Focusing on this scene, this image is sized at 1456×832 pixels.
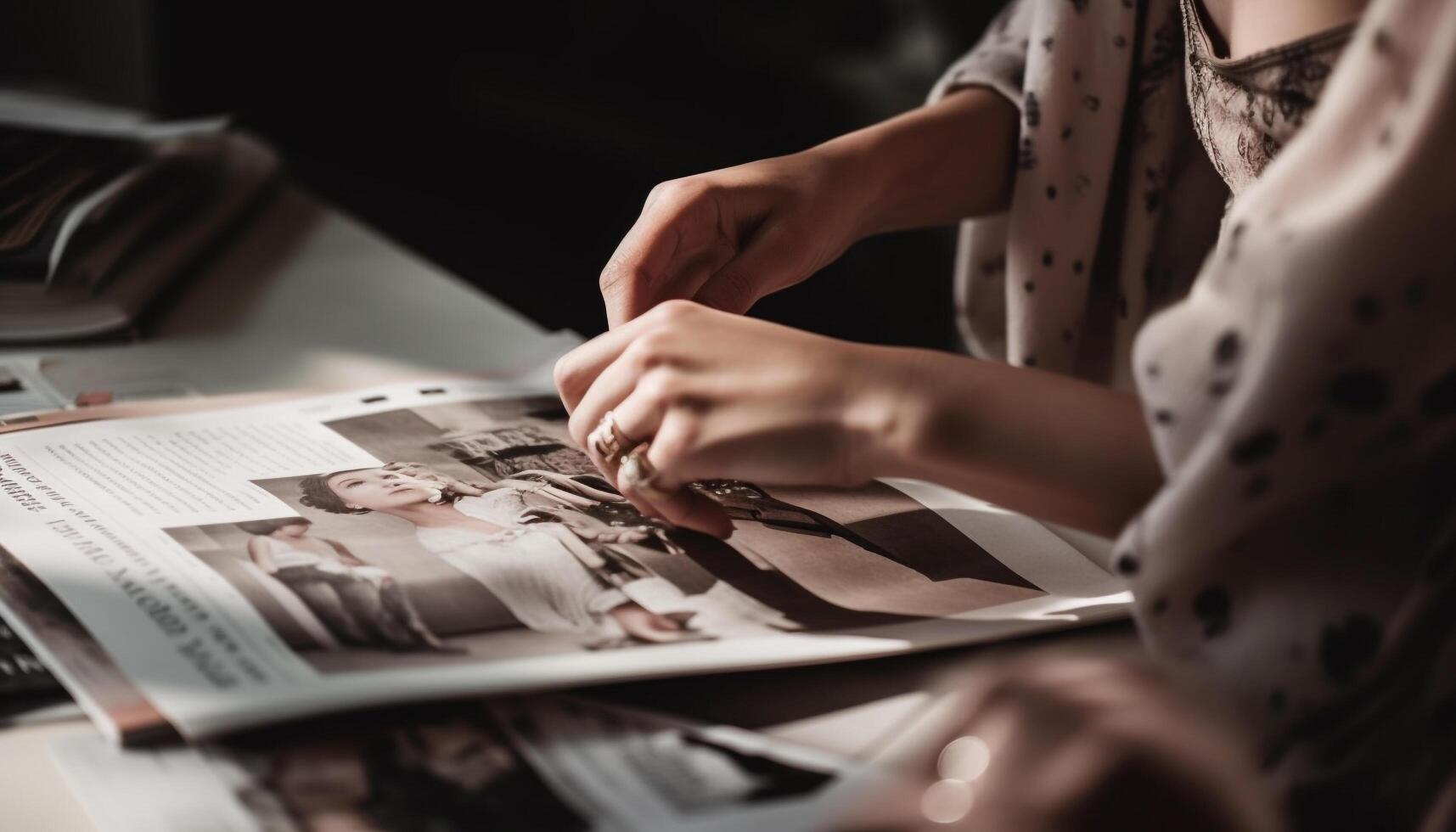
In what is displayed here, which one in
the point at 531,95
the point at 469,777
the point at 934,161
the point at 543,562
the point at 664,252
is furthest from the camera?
the point at 531,95

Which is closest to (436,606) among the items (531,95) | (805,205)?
(805,205)

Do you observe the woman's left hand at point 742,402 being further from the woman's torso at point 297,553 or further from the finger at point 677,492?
the woman's torso at point 297,553

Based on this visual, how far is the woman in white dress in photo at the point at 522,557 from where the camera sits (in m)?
0.37

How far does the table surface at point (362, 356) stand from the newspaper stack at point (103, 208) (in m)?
0.02

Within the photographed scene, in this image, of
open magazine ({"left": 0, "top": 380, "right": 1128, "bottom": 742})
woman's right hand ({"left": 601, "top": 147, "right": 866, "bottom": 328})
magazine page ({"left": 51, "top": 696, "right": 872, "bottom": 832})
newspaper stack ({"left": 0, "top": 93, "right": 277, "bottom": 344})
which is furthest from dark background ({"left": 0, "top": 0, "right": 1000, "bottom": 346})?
magazine page ({"left": 51, "top": 696, "right": 872, "bottom": 832})

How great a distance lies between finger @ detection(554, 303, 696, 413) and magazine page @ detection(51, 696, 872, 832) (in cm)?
14

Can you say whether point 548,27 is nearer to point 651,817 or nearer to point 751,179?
point 751,179

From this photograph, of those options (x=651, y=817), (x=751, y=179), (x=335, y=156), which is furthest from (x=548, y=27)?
(x=651, y=817)

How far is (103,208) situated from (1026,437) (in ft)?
1.94

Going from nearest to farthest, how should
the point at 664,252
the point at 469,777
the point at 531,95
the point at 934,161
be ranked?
the point at 469,777 → the point at 664,252 → the point at 934,161 → the point at 531,95

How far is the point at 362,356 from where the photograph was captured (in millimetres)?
657

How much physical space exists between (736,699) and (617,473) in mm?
100

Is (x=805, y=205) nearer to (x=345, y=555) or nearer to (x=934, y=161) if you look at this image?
(x=934, y=161)

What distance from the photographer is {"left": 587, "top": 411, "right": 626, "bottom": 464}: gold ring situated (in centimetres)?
42
